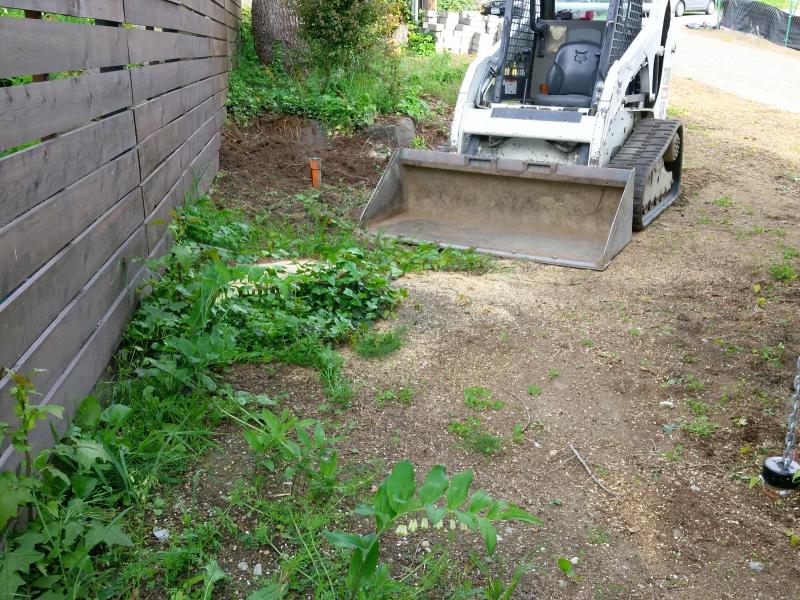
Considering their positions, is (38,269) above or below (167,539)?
above

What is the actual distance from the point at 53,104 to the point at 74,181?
0.36 metres

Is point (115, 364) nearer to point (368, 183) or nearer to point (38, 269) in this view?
point (38, 269)

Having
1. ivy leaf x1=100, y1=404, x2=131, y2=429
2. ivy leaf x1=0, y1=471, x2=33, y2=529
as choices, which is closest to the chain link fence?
ivy leaf x1=100, y1=404, x2=131, y2=429

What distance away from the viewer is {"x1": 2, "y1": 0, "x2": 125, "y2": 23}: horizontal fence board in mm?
2461

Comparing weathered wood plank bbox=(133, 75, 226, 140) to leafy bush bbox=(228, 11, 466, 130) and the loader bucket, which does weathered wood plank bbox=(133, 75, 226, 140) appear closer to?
the loader bucket

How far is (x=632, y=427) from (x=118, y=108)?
2.95 meters

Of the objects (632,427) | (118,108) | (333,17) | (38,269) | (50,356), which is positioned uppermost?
(333,17)

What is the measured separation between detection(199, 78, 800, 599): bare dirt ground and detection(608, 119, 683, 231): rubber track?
0.30 metres

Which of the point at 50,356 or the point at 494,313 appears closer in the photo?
the point at 50,356

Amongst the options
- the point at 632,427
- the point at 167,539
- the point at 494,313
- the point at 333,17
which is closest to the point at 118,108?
the point at 167,539

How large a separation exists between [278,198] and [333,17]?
3.60 metres

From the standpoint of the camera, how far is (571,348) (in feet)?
14.4

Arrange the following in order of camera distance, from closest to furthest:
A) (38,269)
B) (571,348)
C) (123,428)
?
1. (38,269)
2. (123,428)
3. (571,348)

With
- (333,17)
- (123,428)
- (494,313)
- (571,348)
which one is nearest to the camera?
(123,428)
